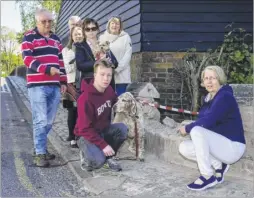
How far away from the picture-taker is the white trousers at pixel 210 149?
12.5 feet

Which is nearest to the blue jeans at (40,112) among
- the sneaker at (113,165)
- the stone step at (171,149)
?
the sneaker at (113,165)

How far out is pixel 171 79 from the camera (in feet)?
26.4

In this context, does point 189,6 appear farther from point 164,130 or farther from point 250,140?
point 250,140

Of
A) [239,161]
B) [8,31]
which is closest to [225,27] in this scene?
[239,161]

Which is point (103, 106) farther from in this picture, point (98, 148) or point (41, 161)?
point (41, 161)

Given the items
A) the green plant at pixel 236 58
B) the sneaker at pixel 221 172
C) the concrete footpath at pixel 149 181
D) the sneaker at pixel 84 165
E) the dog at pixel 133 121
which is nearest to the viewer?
the concrete footpath at pixel 149 181

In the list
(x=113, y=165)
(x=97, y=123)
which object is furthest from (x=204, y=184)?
(x=97, y=123)

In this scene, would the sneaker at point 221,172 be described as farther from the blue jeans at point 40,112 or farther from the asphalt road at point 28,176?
the blue jeans at point 40,112

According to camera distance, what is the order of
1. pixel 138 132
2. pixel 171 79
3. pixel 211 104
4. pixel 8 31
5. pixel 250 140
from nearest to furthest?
pixel 211 104 → pixel 250 140 → pixel 138 132 → pixel 171 79 → pixel 8 31

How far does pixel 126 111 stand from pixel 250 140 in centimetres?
148

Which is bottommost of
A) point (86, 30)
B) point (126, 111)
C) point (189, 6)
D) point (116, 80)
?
point (126, 111)

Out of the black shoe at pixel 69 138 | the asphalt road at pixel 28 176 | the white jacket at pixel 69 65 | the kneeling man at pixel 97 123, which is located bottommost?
the asphalt road at pixel 28 176

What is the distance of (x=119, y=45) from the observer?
5.65 meters

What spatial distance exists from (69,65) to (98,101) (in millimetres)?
1372
